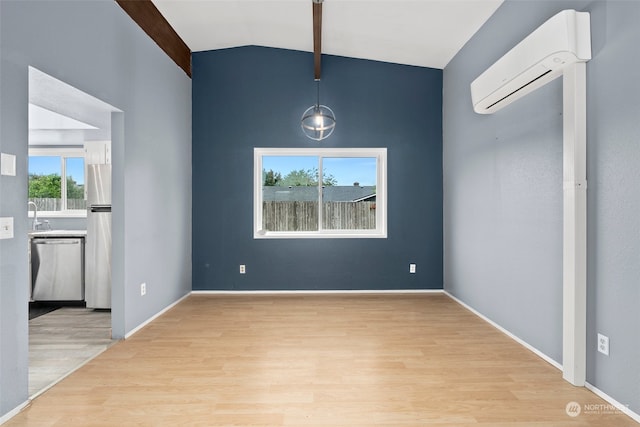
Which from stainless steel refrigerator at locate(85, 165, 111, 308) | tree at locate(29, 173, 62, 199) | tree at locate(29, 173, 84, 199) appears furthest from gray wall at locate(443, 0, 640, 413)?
tree at locate(29, 173, 62, 199)

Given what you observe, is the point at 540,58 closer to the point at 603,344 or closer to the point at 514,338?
the point at 603,344

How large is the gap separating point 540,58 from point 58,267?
5025 mm

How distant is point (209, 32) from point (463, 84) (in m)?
3.10

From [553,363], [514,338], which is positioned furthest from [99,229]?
[553,363]

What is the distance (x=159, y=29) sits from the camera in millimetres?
4004

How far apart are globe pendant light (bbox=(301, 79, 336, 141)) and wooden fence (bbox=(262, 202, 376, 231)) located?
97cm

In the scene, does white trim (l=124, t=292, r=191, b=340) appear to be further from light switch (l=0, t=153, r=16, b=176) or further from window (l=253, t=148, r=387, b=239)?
light switch (l=0, t=153, r=16, b=176)

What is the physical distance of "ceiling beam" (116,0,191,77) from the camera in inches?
137

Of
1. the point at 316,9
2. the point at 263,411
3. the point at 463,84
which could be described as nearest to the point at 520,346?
the point at 263,411

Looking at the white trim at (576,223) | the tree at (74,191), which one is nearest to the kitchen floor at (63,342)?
the tree at (74,191)

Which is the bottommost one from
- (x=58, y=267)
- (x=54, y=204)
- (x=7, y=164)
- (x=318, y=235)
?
(x=58, y=267)

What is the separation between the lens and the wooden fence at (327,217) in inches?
210

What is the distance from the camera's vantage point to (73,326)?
11.9ft

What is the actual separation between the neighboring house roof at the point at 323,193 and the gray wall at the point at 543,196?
1.18 m
